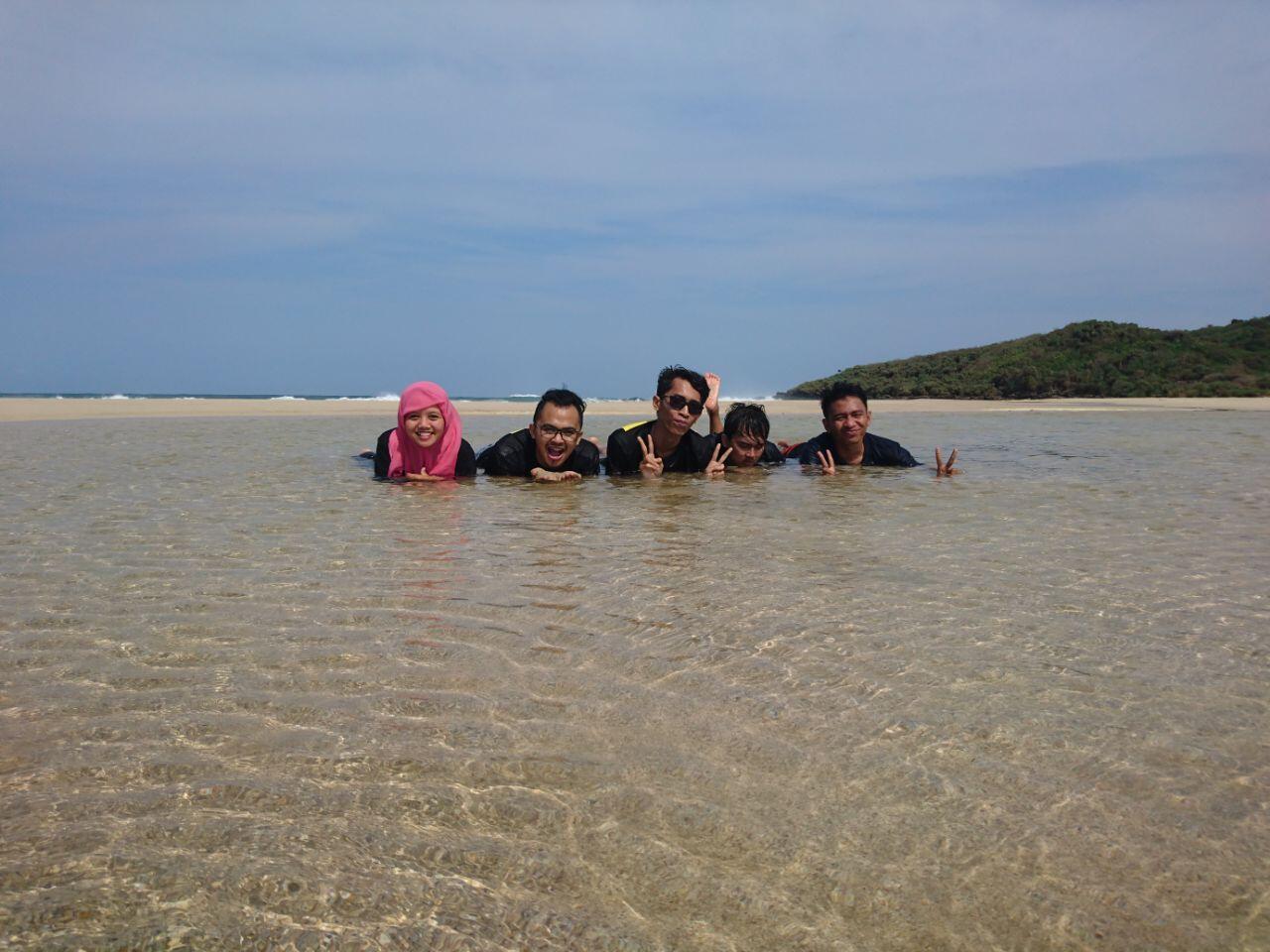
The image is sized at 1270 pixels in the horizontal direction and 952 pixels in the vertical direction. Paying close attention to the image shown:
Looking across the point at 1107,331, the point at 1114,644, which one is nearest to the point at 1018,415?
the point at 1107,331

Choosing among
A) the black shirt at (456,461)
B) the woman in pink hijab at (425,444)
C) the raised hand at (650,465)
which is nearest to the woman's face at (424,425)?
the woman in pink hijab at (425,444)

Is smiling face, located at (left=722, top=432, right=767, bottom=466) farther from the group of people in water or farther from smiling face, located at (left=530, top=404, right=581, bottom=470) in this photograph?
smiling face, located at (left=530, top=404, right=581, bottom=470)

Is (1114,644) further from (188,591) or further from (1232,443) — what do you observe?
(1232,443)

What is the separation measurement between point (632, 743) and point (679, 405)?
7.36 meters

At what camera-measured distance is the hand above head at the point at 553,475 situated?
9531mm

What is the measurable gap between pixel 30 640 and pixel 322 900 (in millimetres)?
2336

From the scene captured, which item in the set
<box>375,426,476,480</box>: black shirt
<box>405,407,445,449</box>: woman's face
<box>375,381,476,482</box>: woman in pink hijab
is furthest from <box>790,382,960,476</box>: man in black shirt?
<box>405,407,445,449</box>: woman's face

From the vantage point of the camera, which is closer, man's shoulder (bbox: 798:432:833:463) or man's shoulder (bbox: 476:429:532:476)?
man's shoulder (bbox: 476:429:532:476)

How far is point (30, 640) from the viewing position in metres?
3.54

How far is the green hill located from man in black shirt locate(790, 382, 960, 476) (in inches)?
1154

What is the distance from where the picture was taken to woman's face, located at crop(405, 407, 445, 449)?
9.71 metres

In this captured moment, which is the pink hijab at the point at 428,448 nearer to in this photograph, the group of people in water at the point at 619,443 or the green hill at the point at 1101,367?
the group of people in water at the point at 619,443

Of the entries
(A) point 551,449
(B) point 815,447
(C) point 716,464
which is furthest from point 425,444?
(B) point 815,447

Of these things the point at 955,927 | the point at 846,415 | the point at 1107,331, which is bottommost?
the point at 955,927
